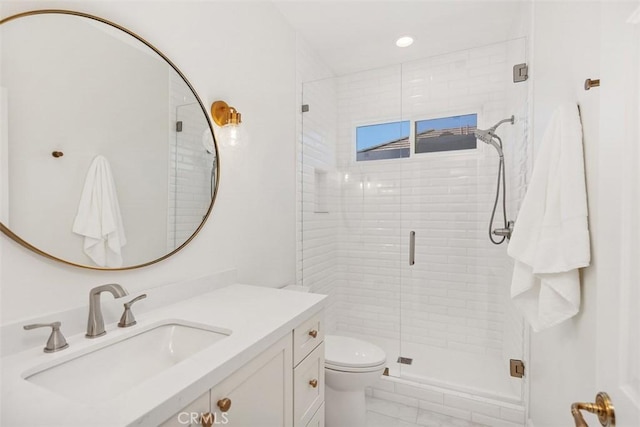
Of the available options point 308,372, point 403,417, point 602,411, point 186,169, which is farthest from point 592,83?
point 403,417

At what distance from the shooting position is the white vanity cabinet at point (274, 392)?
0.78 metres

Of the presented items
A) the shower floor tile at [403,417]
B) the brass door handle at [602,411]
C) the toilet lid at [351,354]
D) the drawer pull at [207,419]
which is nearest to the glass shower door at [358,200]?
the shower floor tile at [403,417]

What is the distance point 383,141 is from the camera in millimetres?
2691

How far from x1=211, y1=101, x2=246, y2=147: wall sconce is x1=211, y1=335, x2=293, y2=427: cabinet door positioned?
3.43 ft

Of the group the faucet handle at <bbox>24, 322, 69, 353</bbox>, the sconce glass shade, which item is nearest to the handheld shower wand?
the sconce glass shade

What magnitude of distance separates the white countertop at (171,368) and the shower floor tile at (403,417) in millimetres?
1130

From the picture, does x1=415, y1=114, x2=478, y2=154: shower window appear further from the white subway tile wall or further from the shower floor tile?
the shower floor tile

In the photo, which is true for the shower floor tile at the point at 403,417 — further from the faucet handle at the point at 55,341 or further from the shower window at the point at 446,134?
the shower window at the point at 446,134

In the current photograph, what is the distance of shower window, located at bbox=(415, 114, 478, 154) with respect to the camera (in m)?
2.50

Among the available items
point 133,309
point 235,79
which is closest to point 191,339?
point 133,309

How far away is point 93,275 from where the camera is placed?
1.06 m

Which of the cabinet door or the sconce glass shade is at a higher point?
the sconce glass shade

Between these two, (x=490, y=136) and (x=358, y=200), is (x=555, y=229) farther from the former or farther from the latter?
(x=358, y=200)

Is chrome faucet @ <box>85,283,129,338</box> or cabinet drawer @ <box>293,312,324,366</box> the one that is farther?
cabinet drawer @ <box>293,312,324,366</box>
